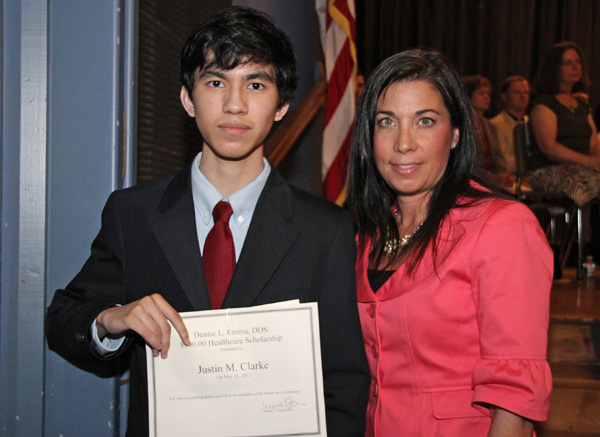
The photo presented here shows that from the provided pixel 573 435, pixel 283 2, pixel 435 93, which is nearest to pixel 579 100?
pixel 283 2

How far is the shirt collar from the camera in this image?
1.46m

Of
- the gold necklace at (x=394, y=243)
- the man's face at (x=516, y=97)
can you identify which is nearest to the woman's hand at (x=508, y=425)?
the gold necklace at (x=394, y=243)

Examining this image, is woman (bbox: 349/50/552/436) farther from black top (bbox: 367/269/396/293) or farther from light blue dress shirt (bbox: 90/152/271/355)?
light blue dress shirt (bbox: 90/152/271/355)

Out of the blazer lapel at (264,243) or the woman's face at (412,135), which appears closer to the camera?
the blazer lapel at (264,243)

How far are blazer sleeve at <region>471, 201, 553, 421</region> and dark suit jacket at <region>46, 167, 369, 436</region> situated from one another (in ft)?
1.04

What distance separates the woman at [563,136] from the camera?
436cm

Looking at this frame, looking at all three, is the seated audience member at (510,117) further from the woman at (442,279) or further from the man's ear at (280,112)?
the man's ear at (280,112)

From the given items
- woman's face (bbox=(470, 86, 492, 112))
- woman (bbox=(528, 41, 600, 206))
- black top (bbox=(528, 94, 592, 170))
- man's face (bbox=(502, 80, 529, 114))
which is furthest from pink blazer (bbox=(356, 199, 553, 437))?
woman's face (bbox=(470, 86, 492, 112))

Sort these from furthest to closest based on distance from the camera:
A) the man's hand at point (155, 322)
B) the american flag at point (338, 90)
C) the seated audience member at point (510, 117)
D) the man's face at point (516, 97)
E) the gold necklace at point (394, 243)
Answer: the man's face at point (516, 97) < the seated audience member at point (510, 117) < the american flag at point (338, 90) < the gold necklace at point (394, 243) < the man's hand at point (155, 322)

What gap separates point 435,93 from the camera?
172 centimetres

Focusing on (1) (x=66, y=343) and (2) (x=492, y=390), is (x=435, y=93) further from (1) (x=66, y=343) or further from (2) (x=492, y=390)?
(1) (x=66, y=343)

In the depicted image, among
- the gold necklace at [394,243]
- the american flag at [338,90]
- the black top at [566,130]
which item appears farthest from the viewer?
the black top at [566,130]

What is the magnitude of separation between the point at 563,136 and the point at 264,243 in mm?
3759
